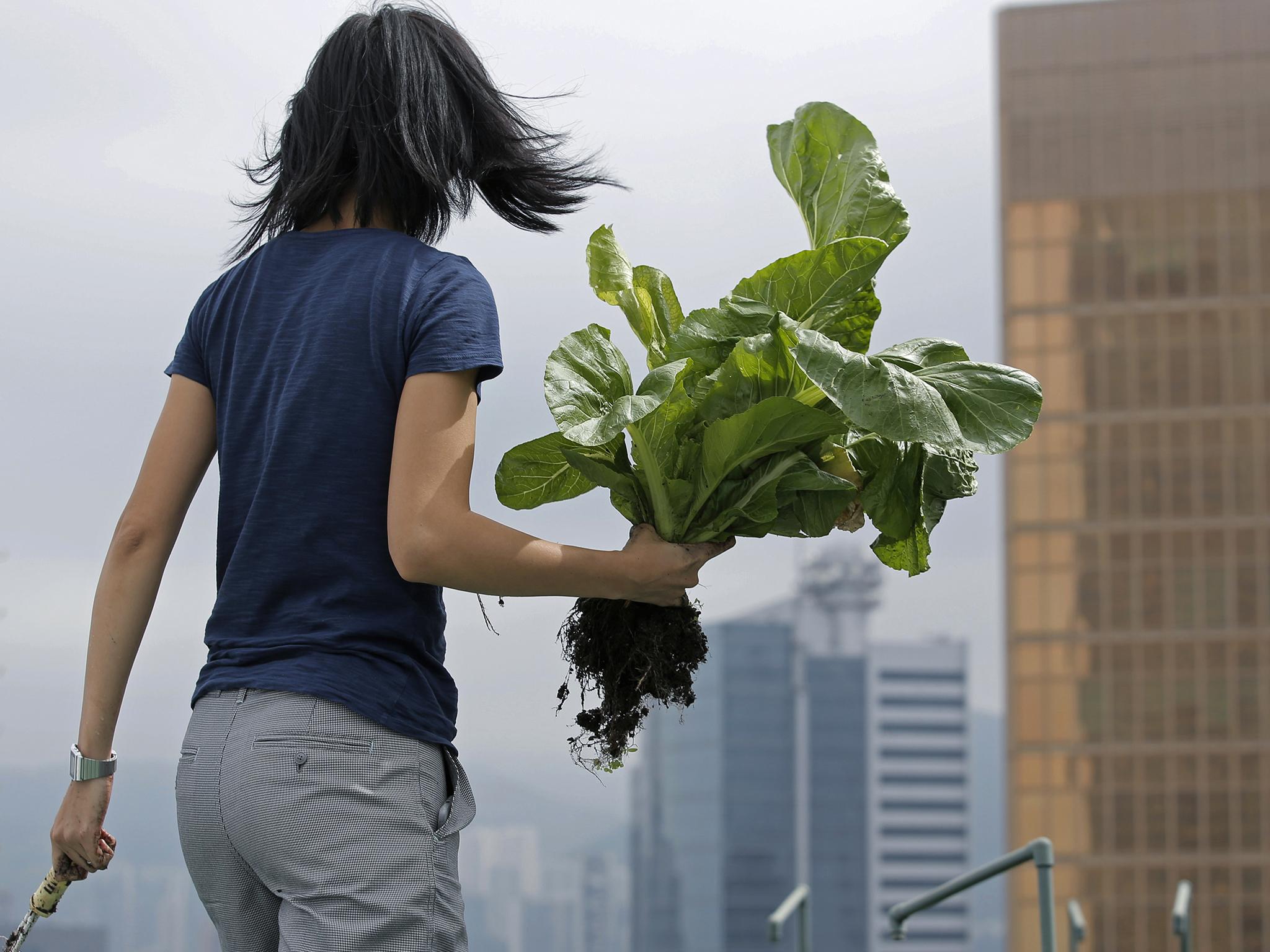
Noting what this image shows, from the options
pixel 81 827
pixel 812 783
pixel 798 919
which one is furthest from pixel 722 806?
pixel 81 827

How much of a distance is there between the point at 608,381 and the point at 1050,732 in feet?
144

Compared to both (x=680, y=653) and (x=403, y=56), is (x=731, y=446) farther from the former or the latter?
(x=403, y=56)

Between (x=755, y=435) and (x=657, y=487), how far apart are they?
0.11m

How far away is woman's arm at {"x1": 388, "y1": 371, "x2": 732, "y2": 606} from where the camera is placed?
38.5 inches

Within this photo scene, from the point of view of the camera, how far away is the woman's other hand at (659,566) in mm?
1124

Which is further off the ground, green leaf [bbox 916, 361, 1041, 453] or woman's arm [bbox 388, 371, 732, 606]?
green leaf [bbox 916, 361, 1041, 453]

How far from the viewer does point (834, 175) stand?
1.37 meters

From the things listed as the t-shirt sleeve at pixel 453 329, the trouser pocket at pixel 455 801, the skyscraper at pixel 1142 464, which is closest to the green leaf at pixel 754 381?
the t-shirt sleeve at pixel 453 329

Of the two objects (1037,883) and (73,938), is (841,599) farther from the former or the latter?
(1037,883)

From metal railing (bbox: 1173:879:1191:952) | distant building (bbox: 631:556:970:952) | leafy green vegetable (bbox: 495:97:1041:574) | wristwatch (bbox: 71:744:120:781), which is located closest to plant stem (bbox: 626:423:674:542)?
leafy green vegetable (bbox: 495:97:1041:574)

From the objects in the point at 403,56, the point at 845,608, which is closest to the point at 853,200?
the point at 403,56

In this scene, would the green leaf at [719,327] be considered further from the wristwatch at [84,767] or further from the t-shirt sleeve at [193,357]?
the wristwatch at [84,767]

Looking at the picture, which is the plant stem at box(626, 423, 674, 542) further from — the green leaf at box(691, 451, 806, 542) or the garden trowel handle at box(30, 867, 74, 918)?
the garden trowel handle at box(30, 867, 74, 918)

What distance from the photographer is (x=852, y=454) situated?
1315mm
